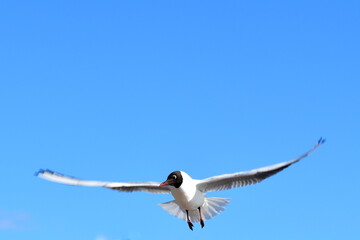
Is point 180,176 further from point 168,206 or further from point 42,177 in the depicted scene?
point 42,177

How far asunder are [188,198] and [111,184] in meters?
2.57

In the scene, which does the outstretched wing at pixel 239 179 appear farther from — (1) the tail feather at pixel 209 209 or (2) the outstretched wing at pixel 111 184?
(2) the outstretched wing at pixel 111 184

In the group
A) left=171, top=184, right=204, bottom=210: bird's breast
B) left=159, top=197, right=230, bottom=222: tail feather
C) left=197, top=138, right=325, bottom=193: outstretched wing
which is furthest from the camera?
left=159, top=197, right=230, bottom=222: tail feather

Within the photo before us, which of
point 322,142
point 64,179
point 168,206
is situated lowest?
point 322,142

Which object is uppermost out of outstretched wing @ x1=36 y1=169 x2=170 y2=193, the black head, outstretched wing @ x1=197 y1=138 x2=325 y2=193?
outstretched wing @ x1=36 y1=169 x2=170 y2=193

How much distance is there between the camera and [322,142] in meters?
19.4

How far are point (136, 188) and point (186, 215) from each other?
Result: 170 cm

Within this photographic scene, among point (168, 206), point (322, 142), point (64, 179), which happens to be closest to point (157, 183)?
point (168, 206)

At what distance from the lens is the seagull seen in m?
20.7

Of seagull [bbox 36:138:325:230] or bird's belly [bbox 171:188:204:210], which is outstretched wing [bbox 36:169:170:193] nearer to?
seagull [bbox 36:138:325:230]

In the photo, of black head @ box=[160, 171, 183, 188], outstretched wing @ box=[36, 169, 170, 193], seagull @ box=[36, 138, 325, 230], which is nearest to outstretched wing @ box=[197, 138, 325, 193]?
seagull @ box=[36, 138, 325, 230]

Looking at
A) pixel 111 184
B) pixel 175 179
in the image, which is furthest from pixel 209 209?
pixel 111 184

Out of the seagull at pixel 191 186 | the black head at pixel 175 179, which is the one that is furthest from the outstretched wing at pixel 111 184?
the black head at pixel 175 179

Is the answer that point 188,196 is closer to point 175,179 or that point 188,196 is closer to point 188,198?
point 188,198
